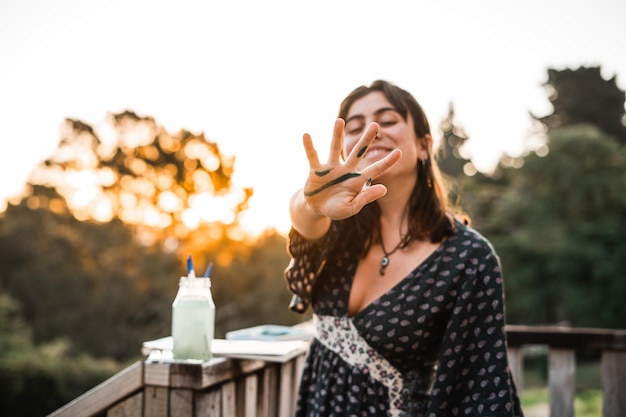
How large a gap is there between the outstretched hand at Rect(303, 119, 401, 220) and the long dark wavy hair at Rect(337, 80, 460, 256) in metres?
0.37

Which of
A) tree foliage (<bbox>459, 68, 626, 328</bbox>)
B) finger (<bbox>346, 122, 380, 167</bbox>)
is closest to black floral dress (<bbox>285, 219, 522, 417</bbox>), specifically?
finger (<bbox>346, 122, 380, 167</bbox>)

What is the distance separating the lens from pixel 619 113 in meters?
17.1

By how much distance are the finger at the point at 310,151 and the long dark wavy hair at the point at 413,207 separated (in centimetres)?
40

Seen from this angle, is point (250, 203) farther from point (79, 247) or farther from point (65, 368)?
point (65, 368)

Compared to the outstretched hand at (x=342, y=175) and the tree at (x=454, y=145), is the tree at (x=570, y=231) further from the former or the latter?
the outstretched hand at (x=342, y=175)

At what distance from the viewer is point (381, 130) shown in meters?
1.48

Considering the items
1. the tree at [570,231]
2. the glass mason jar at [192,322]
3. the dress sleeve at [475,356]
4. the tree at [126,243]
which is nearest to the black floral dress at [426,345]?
the dress sleeve at [475,356]

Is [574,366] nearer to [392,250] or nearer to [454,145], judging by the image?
[392,250]

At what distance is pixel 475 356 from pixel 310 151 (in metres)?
0.70

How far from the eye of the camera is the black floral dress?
1.28 metres

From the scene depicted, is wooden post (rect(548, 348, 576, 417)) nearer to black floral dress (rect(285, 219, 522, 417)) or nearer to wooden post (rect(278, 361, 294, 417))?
black floral dress (rect(285, 219, 522, 417))

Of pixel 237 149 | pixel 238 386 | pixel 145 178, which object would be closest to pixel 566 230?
pixel 237 149

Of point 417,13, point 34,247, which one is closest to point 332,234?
point 417,13

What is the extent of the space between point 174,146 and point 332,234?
1255 cm
